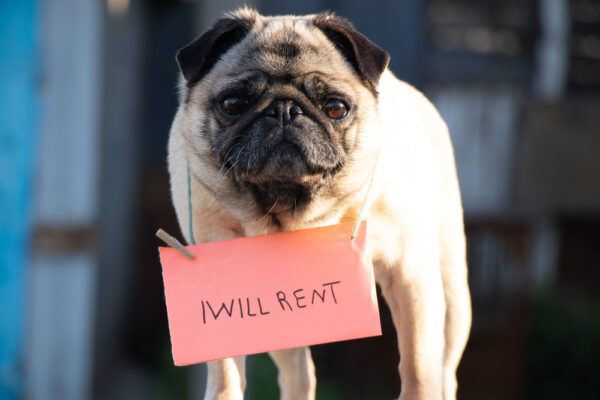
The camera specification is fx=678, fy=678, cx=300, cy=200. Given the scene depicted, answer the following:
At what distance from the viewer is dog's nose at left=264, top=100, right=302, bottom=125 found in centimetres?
146

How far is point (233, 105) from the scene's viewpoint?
60.2 inches

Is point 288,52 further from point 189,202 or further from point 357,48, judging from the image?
point 189,202

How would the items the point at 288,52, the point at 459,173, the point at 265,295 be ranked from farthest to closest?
the point at 459,173 < the point at 288,52 < the point at 265,295

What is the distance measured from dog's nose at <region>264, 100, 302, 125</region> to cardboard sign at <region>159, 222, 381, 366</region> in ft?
0.85

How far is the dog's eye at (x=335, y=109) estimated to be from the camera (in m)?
1.51

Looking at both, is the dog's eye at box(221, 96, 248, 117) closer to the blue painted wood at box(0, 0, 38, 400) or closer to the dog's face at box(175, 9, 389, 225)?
the dog's face at box(175, 9, 389, 225)

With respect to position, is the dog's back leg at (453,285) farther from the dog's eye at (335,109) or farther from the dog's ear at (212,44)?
the dog's ear at (212,44)

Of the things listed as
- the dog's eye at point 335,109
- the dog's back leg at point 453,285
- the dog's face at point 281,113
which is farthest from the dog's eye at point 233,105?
the dog's back leg at point 453,285

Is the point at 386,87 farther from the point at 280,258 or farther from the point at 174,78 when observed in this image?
the point at 174,78

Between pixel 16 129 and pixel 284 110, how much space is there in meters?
4.09

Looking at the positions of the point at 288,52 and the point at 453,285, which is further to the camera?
the point at 453,285

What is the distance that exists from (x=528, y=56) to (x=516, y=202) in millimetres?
1264

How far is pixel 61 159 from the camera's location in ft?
16.6

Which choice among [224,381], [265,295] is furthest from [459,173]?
[265,295]
